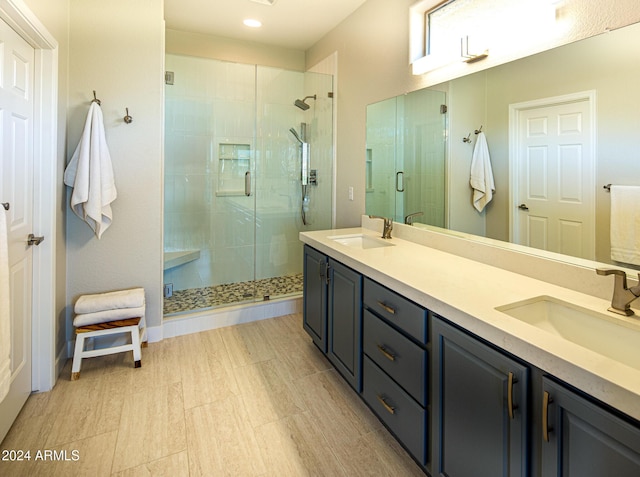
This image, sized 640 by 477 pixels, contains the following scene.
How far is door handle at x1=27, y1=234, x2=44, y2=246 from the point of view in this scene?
1.91 m

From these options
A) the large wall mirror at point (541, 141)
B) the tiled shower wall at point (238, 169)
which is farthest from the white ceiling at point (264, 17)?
the large wall mirror at point (541, 141)

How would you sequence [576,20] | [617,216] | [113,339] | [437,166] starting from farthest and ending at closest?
[113,339] → [437,166] → [576,20] → [617,216]

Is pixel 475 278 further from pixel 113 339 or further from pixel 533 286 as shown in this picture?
pixel 113 339

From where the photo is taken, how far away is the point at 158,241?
264 centimetres

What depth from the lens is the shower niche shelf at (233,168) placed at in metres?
3.42

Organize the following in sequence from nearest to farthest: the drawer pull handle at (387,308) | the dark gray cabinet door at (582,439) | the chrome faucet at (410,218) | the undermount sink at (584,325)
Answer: the dark gray cabinet door at (582,439) < the undermount sink at (584,325) < the drawer pull handle at (387,308) < the chrome faucet at (410,218)

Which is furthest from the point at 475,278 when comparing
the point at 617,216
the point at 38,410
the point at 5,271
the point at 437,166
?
the point at 38,410

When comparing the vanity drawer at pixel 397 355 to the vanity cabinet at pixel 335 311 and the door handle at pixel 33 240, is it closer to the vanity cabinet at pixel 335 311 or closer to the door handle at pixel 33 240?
the vanity cabinet at pixel 335 311

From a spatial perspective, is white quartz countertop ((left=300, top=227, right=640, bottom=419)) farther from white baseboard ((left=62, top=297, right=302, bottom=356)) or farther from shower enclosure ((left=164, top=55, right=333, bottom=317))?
shower enclosure ((left=164, top=55, right=333, bottom=317))

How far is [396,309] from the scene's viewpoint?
1547 mm

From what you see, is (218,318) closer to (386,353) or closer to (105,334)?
(105,334)

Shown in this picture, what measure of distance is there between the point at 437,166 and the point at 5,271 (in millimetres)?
2191

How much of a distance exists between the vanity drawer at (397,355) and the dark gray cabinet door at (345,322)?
87mm

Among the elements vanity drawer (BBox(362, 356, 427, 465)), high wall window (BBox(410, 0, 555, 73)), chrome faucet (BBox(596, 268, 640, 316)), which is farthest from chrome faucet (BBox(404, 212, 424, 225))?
chrome faucet (BBox(596, 268, 640, 316))
